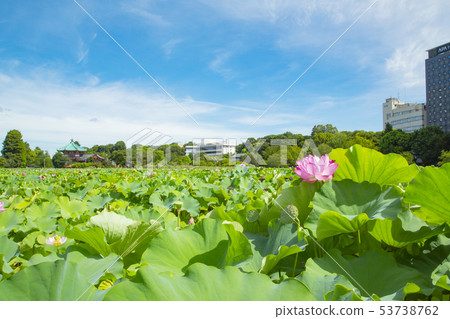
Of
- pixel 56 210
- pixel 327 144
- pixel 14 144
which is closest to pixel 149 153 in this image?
pixel 327 144

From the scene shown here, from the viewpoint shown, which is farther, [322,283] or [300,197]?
[300,197]

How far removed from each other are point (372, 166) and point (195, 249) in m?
0.58

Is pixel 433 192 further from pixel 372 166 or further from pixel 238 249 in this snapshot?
pixel 238 249

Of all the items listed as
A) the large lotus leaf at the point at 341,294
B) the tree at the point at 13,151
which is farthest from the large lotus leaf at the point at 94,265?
the tree at the point at 13,151

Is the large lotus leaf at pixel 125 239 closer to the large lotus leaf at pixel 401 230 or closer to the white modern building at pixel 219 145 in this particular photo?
the large lotus leaf at pixel 401 230

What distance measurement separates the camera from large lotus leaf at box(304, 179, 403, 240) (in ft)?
2.22

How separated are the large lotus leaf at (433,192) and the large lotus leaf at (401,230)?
6 centimetres

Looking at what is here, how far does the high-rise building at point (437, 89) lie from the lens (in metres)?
49.4

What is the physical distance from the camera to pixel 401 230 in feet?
2.15

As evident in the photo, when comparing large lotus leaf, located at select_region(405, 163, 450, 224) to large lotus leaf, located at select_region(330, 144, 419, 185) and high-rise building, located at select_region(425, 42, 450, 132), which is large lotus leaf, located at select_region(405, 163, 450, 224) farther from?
high-rise building, located at select_region(425, 42, 450, 132)

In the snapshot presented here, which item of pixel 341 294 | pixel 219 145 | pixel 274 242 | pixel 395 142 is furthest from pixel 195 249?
pixel 395 142

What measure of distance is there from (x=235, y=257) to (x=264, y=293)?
0.67 feet
